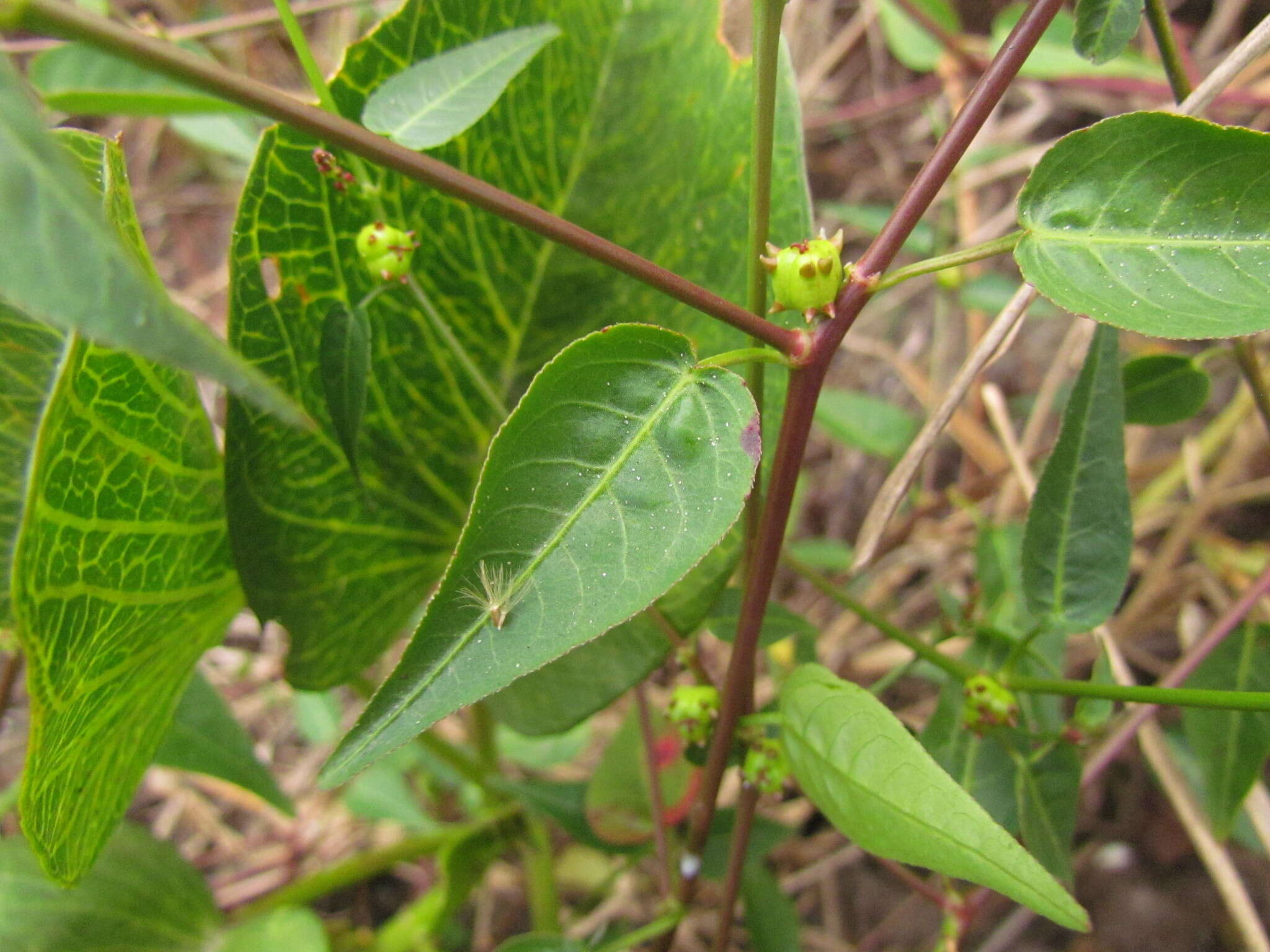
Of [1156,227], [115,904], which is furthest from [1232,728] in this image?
[115,904]

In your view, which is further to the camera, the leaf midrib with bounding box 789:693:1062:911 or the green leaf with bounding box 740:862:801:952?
the green leaf with bounding box 740:862:801:952

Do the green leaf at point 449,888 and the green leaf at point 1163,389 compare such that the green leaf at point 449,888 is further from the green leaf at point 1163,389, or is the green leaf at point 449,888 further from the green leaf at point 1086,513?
the green leaf at point 1163,389

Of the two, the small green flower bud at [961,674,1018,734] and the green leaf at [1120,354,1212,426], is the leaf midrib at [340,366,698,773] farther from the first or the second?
the green leaf at [1120,354,1212,426]

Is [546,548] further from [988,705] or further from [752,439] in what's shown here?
[988,705]

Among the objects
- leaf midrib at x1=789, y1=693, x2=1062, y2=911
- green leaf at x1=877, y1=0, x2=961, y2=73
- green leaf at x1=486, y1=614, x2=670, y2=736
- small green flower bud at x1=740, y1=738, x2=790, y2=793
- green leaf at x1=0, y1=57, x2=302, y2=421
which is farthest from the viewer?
green leaf at x1=877, y1=0, x2=961, y2=73

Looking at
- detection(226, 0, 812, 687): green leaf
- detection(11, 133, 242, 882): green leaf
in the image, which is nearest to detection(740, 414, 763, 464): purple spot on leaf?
detection(226, 0, 812, 687): green leaf
